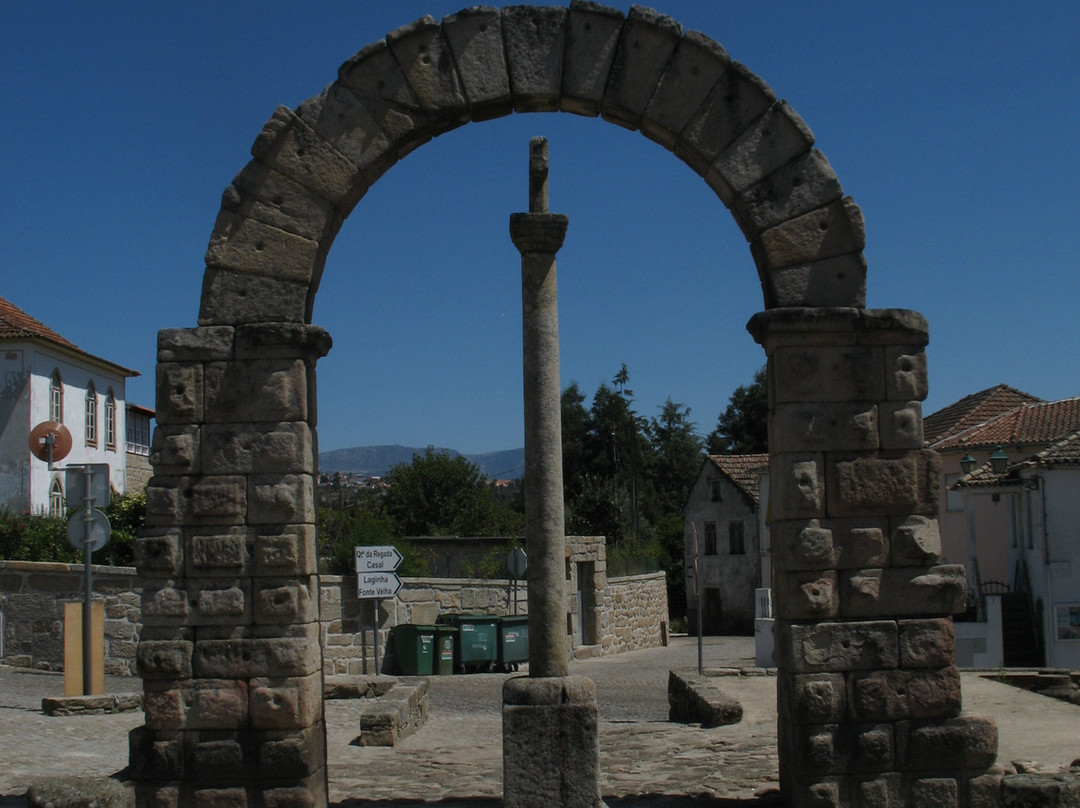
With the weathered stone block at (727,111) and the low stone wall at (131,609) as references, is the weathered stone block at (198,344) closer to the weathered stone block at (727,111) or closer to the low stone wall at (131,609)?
the weathered stone block at (727,111)

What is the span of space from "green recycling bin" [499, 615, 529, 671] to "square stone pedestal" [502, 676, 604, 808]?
13.1 metres

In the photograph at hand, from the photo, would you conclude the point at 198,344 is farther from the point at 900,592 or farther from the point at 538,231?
the point at 900,592

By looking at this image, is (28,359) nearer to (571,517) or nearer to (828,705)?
(571,517)

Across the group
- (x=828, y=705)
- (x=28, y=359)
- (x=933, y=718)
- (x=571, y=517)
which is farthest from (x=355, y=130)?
(x=571, y=517)

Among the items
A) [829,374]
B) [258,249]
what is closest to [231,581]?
[258,249]

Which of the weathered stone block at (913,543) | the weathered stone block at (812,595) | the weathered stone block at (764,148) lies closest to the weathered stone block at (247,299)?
the weathered stone block at (764,148)

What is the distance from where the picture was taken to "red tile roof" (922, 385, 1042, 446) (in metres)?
31.8

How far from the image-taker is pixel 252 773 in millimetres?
6855

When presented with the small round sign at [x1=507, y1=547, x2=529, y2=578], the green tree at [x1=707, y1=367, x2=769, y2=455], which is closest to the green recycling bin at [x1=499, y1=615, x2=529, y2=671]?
the small round sign at [x1=507, y1=547, x2=529, y2=578]

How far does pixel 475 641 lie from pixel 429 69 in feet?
45.1

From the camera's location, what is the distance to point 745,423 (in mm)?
56688

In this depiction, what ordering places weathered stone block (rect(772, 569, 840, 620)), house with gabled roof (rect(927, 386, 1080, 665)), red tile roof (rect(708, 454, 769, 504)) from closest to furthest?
weathered stone block (rect(772, 569, 840, 620)), house with gabled roof (rect(927, 386, 1080, 665)), red tile roof (rect(708, 454, 769, 504))

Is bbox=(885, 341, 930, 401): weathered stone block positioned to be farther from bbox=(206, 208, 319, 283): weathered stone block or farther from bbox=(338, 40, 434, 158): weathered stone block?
bbox=(206, 208, 319, 283): weathered stone block

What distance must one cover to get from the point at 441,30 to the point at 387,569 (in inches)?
438
